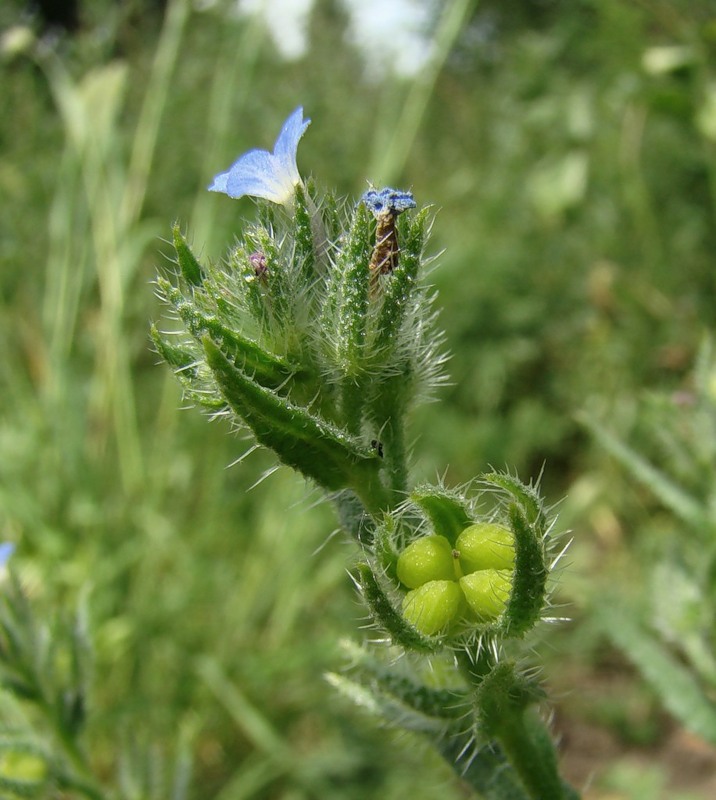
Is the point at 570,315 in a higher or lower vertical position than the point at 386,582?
higher

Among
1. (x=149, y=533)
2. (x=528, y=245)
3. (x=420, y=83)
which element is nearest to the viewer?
(x=149, y=533)

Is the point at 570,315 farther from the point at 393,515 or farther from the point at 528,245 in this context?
the point at 393,515

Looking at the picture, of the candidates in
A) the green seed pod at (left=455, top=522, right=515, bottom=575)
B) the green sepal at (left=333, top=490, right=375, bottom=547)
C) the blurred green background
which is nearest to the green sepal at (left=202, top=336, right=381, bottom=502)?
the green sepal at (left=333, top=490, right=375, bottom=547)

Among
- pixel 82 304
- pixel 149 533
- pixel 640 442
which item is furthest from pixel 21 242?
pixel 640 442

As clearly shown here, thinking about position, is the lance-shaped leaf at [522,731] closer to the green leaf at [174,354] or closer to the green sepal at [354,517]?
the green sepal at [354,517]

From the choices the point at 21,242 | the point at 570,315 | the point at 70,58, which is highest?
the point at 70,58

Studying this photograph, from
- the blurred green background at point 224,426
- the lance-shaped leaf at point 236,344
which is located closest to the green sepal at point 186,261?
the lance-shaped leaf at point 236,344
